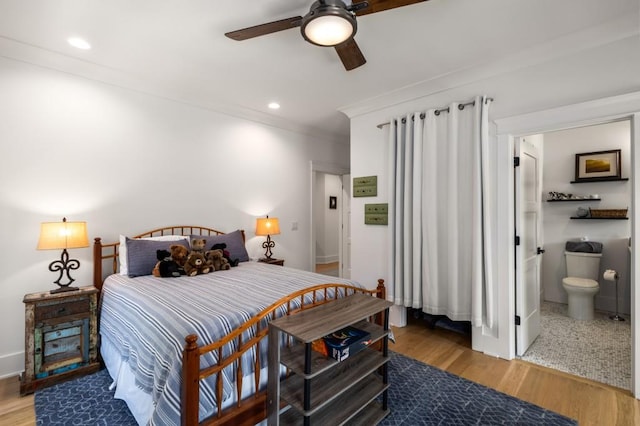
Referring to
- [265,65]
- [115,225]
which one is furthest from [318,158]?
[115,225]

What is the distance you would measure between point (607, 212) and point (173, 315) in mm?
5044

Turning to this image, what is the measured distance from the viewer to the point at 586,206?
13.1ft

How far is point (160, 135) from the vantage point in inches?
130

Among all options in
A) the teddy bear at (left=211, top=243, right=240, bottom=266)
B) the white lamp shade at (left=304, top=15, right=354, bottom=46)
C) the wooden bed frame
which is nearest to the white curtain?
the wooden bed frame

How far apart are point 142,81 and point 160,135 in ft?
1.84

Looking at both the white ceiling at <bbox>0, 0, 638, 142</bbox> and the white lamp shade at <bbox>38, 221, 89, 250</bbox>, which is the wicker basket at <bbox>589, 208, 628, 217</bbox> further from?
the white lamp shade at <bbox>38, 221, 89, 250</bbox>

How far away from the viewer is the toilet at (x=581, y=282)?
11.4 feet

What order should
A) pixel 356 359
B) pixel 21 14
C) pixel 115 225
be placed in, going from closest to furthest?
pixel 356 359, pixel 21 14, pixel 115 225

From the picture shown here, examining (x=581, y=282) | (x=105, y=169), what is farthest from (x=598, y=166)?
(x=105, y=169)

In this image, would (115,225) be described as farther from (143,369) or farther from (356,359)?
(356,359)

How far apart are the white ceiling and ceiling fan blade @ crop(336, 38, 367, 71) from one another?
272mm

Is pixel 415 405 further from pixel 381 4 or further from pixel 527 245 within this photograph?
pixel 381 4

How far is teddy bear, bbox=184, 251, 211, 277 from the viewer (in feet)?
8.84

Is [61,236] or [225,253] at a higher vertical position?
[61,236]
